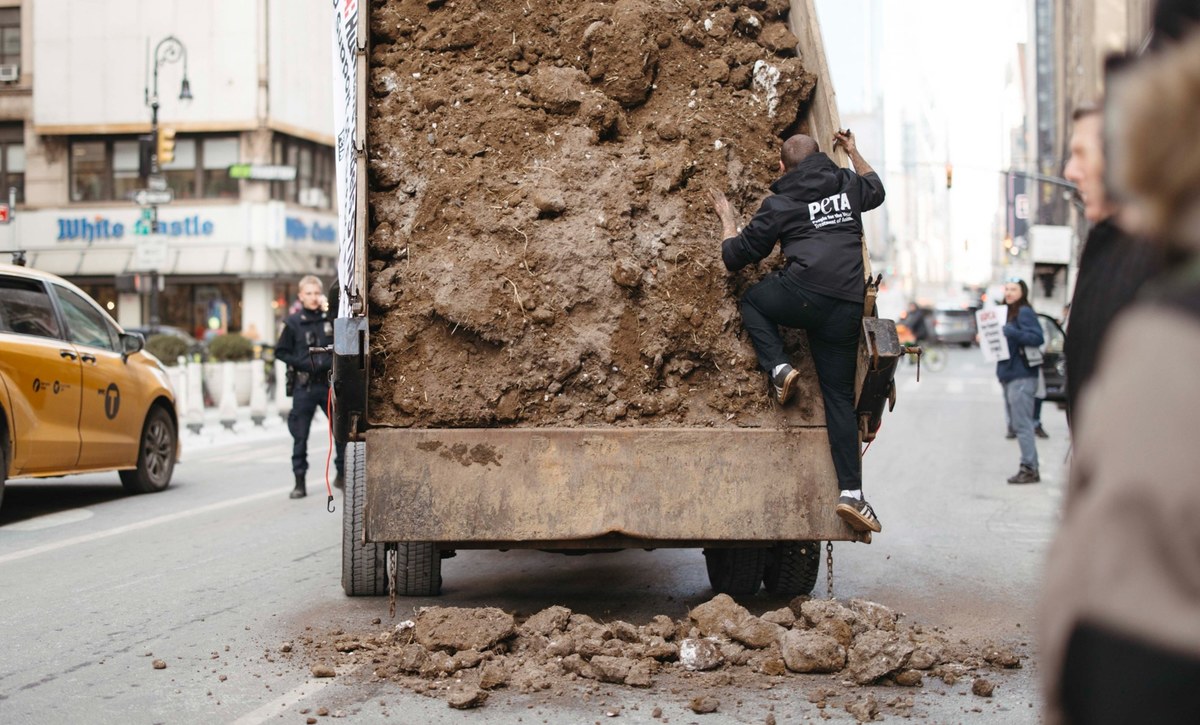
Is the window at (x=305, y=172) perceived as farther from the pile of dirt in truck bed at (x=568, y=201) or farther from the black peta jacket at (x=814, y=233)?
the black peta jacket at (x=814, y=233)

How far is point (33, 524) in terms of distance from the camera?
10.9m

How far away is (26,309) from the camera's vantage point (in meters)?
11.0

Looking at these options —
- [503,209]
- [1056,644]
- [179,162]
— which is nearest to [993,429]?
[503,209]

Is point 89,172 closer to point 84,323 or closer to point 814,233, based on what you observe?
point 84,323

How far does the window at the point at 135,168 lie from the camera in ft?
144

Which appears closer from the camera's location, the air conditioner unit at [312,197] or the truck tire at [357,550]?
the truck tire at [357,550]

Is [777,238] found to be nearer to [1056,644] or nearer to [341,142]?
[341,142]

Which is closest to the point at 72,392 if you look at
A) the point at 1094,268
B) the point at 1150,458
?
the point at 1094,268

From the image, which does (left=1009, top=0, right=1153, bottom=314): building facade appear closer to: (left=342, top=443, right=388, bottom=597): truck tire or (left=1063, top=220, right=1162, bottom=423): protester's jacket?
(left=342, top=443, right=388, bottom=597): truck tire

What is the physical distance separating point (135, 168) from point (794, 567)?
135 ft

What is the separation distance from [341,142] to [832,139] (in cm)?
250

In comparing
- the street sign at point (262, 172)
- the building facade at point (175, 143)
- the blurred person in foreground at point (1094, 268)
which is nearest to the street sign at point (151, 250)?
the street sign at point (262, 172)

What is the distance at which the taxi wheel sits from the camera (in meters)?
13.0

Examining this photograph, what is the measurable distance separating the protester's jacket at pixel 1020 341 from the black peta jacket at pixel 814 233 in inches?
314
